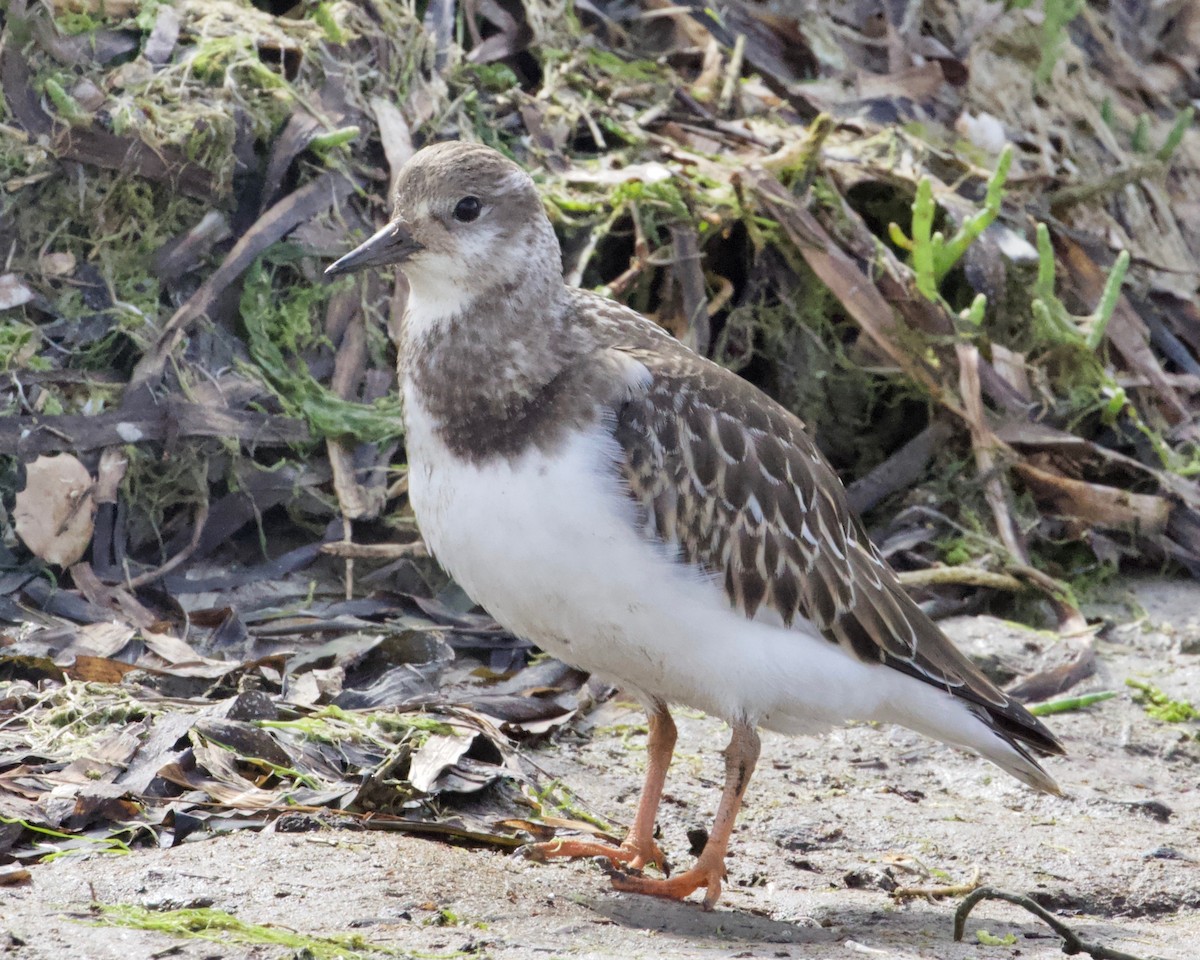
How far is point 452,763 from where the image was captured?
3.92m

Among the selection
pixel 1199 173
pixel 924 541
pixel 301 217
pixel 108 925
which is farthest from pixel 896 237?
pixel 108 925

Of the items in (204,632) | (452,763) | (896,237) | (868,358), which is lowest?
(204,632)

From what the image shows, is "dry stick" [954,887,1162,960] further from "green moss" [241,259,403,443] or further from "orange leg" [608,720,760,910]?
"green moss" [241,259,403,443]

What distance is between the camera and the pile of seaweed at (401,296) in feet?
15.8

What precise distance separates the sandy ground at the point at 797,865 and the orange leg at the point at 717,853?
0.04 meters

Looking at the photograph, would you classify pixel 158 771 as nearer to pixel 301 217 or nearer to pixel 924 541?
pixel 301 217

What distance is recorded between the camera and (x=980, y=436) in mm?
5895

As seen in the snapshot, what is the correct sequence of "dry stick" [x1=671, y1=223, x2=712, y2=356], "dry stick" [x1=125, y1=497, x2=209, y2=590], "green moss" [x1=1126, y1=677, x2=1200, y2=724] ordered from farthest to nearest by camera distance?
"dry stick" [x1=671, y1=223, x2=712, y2=356] < "green moss" [x1=1126, y1=677, x2=1200, y2=724] < "dry stick" [x1=125, y1=497, x2=209, y2=590]

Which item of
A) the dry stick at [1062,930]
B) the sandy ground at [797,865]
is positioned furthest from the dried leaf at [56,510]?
the dry stick at [1062,930]

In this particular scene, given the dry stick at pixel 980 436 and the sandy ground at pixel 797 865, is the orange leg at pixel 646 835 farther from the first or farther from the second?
the dry stick at pixel 980 436

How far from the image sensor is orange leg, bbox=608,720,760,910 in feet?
12.3

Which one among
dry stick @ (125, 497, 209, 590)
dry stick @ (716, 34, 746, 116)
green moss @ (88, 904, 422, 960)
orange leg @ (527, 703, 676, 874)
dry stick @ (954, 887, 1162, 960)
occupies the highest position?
dry stick @ (716, 34, 746, 116)

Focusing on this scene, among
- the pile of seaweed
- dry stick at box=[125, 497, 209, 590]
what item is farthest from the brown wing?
dry stick at box=[125, 497, 209, 590]

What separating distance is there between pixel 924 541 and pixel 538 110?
2218 millimetres
